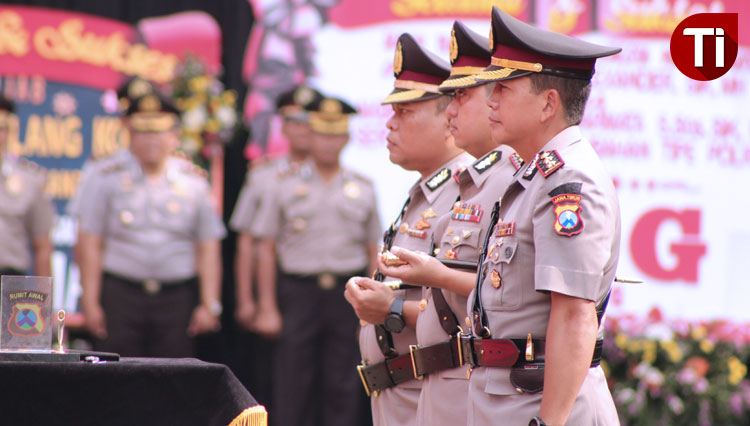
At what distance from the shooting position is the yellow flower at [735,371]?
528cm

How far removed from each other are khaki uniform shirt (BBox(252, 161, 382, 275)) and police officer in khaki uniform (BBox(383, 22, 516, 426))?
2.90 metres

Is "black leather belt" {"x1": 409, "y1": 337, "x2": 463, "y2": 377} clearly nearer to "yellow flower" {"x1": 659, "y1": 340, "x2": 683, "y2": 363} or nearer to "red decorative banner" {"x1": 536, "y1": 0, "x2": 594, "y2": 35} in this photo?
"yellow flower" {"x1": 659, "y1": 340, "x2": 683, "y2": 363}

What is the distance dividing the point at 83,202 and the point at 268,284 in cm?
117

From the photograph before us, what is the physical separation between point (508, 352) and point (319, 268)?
371cm

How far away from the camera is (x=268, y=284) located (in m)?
6.00

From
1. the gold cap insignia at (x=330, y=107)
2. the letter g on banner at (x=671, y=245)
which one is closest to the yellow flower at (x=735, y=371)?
the letter g on banner at (x=671, y=245)

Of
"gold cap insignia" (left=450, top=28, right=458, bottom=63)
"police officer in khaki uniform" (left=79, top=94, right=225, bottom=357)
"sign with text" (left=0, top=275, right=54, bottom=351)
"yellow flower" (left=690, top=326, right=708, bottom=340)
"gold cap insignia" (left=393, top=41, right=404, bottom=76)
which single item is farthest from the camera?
"police officer in khaki uniform" (left=79, top=94, right=225, bottom=357)

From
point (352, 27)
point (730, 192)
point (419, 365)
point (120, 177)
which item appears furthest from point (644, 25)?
point (419, 365)

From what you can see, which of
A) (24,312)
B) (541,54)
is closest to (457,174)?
(541,54)

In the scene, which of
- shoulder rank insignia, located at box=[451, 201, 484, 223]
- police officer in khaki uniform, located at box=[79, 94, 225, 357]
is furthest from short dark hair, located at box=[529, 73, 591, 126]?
police officer in khaki uniform, located at box=[79, 94, 225, 357]

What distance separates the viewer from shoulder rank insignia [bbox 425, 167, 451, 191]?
10.6 ft

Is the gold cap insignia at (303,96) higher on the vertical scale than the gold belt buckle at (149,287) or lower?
higher

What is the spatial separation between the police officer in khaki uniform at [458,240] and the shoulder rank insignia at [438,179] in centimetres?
18

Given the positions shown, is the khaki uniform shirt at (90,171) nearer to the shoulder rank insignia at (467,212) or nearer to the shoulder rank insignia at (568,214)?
the shoulder rank insignia at (467,212)
